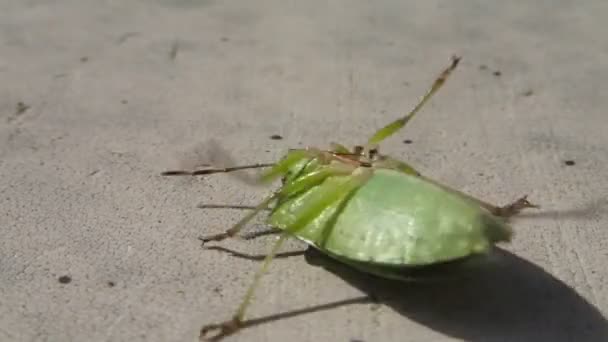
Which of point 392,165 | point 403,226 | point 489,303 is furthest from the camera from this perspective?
point 392,165

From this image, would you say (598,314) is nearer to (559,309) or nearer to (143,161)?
(559,309)

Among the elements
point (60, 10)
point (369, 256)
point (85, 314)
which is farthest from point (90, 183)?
point (60, 10)

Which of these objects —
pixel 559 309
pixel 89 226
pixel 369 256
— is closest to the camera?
pixel 369 256

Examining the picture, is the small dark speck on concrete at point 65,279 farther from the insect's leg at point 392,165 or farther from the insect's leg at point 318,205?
the insect's leg at point 392,165

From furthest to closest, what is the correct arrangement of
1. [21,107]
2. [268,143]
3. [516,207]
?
[21,107] < [268,143] < [516,207]

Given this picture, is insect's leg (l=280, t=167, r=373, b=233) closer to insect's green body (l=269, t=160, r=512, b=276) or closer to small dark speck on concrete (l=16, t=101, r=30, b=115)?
insect's green body (l=269, t=160, r=512, b=276)

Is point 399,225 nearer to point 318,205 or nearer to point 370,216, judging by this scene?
point 370,216

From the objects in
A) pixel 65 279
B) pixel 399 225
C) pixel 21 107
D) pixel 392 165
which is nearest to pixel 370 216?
pixel 399 225
